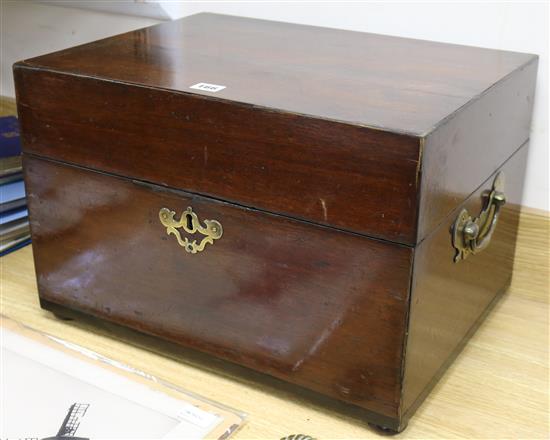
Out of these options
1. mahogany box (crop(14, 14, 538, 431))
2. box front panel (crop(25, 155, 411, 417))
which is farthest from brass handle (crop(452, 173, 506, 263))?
box front panel (crop(25, 155, 411, 417))

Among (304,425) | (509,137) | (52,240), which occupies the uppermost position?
(509,137)

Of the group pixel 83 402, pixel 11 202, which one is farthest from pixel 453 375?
pixel 11 202

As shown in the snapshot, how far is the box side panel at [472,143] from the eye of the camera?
0.69 metres

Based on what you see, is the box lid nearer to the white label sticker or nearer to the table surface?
the white label sticker

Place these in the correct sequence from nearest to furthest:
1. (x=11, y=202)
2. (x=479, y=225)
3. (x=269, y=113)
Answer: (x=269, y=113) < (x=479, y=225) < (x=11, y=202)

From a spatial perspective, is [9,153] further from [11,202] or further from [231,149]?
[231,149]

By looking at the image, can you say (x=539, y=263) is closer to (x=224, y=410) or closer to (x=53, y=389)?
(x=224, y=410)

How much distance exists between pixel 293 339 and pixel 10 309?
0.36m

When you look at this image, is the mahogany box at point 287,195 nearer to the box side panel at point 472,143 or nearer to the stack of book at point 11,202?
the box side panel at point 472,143

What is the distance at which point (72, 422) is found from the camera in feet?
2.48

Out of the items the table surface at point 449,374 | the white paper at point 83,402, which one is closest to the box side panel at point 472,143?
the table surface at point 449,374

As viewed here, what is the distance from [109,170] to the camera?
2.73ft

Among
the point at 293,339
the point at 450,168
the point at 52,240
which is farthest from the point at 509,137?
the point at 52,240

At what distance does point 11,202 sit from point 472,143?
60 centimetres
